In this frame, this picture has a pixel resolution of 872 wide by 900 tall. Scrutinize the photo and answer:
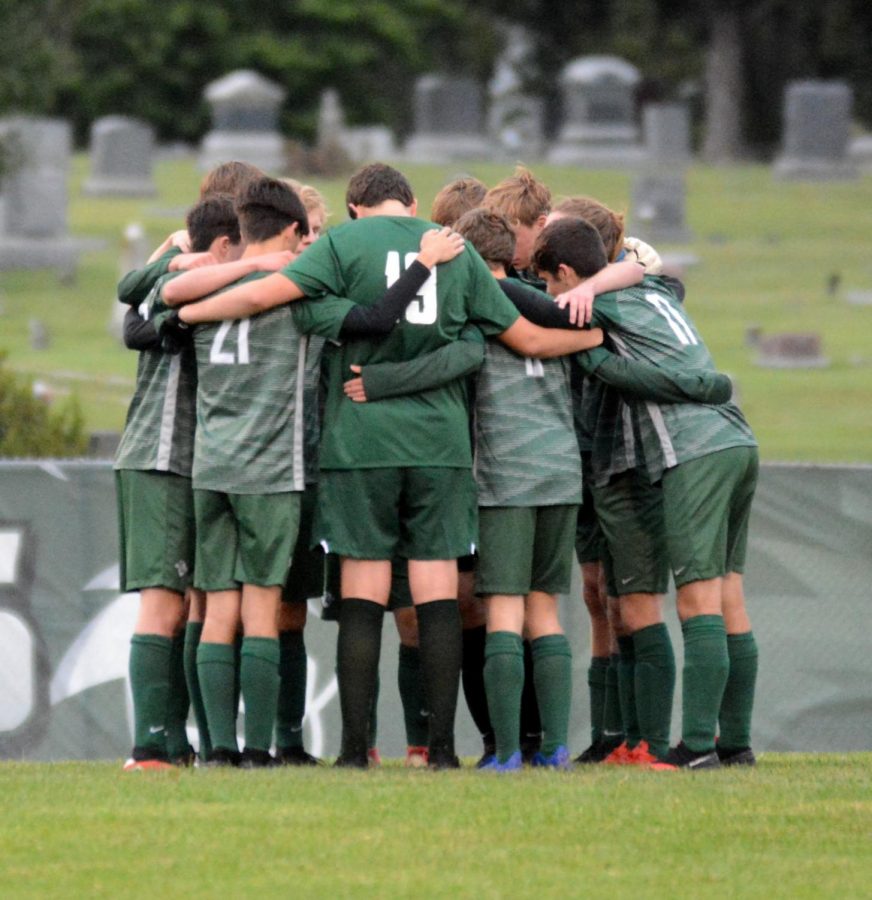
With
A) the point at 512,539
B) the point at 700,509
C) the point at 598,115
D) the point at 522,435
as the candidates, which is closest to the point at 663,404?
the point at 700,509

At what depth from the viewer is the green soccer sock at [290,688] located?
6.86m

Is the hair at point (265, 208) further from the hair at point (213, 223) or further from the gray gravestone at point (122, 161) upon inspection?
the gray gravestone at point (122, 161)

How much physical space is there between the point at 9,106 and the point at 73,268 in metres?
2.33

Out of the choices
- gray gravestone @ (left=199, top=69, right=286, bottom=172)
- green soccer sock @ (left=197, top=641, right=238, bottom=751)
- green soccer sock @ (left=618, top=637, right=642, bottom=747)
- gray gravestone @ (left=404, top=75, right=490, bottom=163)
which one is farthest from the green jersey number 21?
gray gravestone @ (left=404, top=75, right=490, bottom=163)

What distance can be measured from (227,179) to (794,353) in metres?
14.5

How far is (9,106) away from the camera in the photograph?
87.0 feet

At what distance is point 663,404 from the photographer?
653 cm

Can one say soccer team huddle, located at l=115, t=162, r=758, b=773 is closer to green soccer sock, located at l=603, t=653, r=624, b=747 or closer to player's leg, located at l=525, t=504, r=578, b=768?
player's leg, located at l=525, t=504, r=578, b=768

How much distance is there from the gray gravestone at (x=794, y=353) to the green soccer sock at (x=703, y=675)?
14.2 m

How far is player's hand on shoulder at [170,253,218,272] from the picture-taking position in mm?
6473

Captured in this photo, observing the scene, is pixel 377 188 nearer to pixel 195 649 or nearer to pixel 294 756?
pixel 195 649

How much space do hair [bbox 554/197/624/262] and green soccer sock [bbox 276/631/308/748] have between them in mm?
1689

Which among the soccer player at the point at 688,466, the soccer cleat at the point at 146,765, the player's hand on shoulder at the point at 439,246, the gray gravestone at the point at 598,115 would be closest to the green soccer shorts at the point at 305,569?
the soccer cleat at the point at 146,765

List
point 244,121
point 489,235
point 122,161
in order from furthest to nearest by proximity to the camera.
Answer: point 244,121, point 122,161, point 489,235
